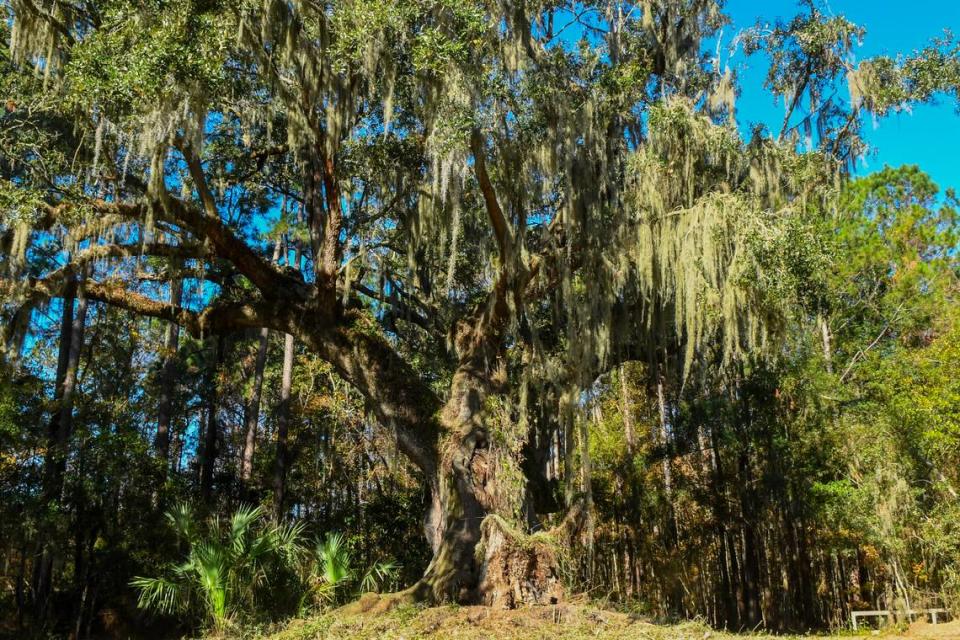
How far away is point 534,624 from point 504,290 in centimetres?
353

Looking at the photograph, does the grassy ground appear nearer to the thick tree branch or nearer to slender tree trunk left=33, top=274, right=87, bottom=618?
the thick tree branch

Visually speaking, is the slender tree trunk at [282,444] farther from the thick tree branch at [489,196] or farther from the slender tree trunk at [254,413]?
the thick tree branch at [489,196]

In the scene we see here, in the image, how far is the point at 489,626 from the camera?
621cm

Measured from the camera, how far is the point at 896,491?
11.1 metres

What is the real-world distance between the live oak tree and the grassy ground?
0.74m

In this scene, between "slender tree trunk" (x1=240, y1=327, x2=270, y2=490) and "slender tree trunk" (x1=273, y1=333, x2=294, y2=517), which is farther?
"slender tree trunk" (x1=240, y1=327, x2=270, y2=490)

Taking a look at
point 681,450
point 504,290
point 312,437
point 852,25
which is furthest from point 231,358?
point 852,25

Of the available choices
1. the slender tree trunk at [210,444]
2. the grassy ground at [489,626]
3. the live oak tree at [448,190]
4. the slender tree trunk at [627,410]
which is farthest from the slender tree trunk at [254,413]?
the grassy ground at [489,626]

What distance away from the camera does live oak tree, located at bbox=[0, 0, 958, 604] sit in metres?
6.99

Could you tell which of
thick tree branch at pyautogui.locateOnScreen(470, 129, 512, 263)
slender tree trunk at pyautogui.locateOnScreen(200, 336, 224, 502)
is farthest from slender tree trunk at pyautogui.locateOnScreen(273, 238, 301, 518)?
thick tree branch at pyautogui.locateOnScreen(470, 129, 512, 263)

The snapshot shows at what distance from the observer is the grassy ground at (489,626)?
6.05 m

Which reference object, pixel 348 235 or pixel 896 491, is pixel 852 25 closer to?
pixel 896 491

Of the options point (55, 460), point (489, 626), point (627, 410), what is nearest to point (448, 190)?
point (489, 626)

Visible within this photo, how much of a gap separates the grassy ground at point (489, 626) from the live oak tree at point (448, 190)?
2.43 ft
